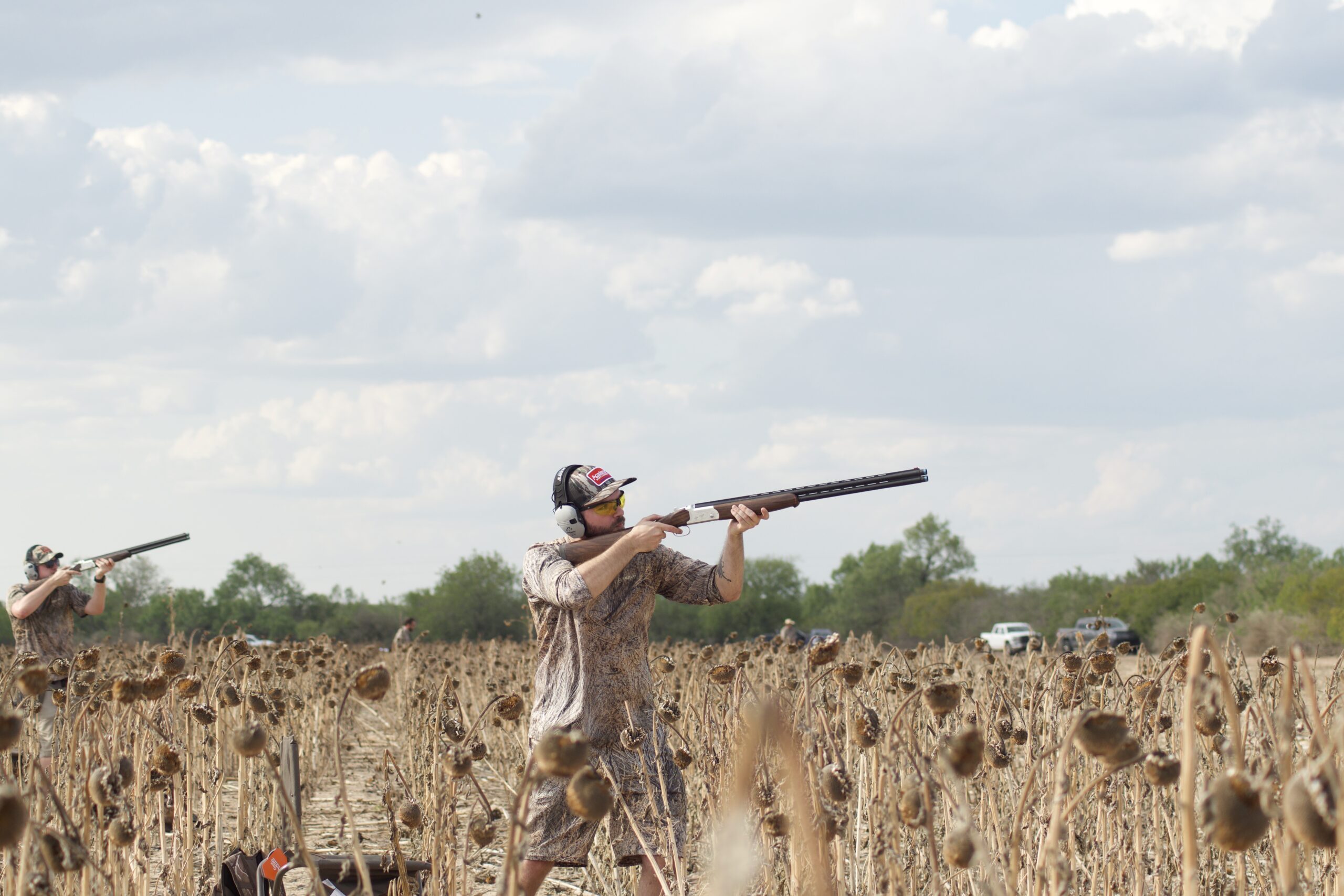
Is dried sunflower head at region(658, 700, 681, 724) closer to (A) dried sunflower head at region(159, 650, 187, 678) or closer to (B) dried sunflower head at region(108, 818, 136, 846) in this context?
(A) dried sunflower head at region(159, 650, 187, 678)

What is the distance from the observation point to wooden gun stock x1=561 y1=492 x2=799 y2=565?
4.56 meters

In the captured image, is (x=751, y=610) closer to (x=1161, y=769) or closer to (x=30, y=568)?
(x=30, y=568)

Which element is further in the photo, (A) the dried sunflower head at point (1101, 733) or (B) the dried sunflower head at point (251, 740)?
(B) the dried sunflower head at point (251, 740)

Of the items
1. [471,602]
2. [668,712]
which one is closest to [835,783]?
[668,712]

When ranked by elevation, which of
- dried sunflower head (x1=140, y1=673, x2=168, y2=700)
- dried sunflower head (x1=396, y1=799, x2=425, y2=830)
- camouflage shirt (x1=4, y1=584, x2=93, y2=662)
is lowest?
dried sunflower head (x1=396, y1=799, x2=425, y2=830)

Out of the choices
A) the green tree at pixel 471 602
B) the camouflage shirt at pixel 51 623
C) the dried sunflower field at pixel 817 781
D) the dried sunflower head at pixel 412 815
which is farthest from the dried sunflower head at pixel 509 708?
the green tree at pixel 471 602

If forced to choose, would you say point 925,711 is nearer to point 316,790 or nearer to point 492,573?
point 316,790

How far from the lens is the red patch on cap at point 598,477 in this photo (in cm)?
466

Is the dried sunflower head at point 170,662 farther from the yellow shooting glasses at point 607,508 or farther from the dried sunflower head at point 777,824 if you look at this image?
the yellow shooting glasses at point 607,508

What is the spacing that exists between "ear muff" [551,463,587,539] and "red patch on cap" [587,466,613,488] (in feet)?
0.21

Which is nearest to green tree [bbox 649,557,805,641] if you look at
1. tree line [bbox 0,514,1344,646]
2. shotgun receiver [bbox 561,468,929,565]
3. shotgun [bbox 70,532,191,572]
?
tree line [bbox 0,514,1344,646]

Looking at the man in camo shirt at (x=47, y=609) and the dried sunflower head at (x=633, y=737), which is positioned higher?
the man in camo shirt at (x=47, y=609)

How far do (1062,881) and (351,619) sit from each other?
62159mm

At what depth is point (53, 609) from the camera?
27.7 ft
